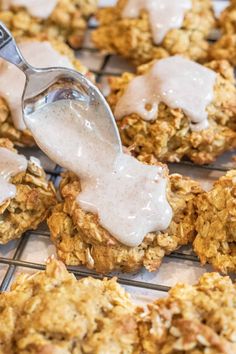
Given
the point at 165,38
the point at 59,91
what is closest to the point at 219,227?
the point at 59,91

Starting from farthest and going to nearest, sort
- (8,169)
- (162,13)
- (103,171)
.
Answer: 1. (162,13)
2. (8,169)
3. (103,171)

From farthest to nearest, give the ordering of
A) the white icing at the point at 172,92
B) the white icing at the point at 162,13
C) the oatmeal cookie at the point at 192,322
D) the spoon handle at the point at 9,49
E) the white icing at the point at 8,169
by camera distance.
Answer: the white icing at the point at 162,13 → the white icing at the point at 172,92 → the white icing at the point at 8,169 → the spoon handle at the point at 9,49 → the oatmeal cookie at the point at 192,322

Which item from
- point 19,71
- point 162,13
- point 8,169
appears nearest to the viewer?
point 8,169

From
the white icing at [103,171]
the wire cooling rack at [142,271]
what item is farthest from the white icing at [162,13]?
the white icing at [103,171]

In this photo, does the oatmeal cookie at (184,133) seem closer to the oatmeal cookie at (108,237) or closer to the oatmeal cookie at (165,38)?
the oatmeal cookie at (108,237)

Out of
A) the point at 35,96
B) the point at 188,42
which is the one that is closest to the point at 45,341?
the point at 35,96

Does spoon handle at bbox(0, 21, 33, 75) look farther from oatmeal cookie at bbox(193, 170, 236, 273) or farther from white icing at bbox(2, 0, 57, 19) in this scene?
white icing at bbox(2, 0, 57, 19)

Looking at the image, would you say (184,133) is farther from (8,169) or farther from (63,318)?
(63,318)

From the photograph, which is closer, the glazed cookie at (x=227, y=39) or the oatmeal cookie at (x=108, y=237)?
→ the oatmeal cookie at (x=108, y=237)
